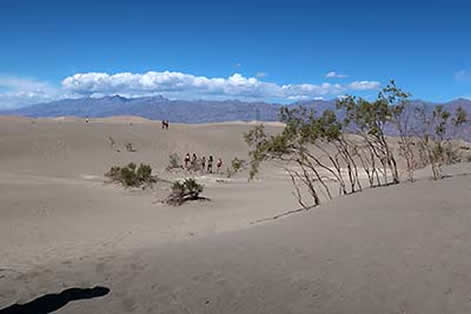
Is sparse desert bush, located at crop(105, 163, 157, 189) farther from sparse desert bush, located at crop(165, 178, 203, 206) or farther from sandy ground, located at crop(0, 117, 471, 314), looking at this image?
sandy ground, located at crop(0, 117, 471, 314)

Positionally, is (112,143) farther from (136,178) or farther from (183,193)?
(183,193)

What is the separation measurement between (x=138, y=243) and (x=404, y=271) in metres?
7.97

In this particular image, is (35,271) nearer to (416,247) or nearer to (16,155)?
(416,247)

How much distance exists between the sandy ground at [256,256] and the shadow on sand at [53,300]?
17cm

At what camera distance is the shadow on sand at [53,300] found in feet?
21.3

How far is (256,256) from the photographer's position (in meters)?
8.32

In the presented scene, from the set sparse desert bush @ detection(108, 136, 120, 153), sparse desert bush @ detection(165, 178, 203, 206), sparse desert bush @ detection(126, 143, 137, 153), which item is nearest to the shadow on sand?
sparse desert bush @ detection(165, 178, 203, 206)

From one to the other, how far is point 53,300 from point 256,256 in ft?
11.0

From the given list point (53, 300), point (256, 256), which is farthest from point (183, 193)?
Answer: point (53, 300)

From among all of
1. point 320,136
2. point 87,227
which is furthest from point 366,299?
point 87,227

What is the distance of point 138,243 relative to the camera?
12789 millimetres

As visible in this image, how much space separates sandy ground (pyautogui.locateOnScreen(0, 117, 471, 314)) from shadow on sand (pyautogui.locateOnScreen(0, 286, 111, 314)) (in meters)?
0.17

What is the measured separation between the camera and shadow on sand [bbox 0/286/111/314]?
650 cm

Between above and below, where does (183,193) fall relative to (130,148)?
below
